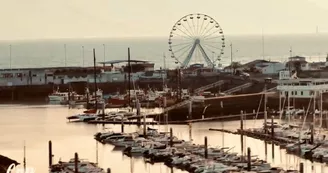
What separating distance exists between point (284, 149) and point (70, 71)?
38.8 metres

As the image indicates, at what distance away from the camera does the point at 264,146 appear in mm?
37750

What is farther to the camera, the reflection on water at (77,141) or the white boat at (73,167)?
the reflection on water at (77,141)

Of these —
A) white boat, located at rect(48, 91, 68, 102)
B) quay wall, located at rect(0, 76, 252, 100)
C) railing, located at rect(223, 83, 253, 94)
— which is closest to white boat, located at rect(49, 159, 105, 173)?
white boat, located at rect(48, 91, 68, 102)

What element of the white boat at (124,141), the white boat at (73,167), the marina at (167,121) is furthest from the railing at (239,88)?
the white boat at (73,167)

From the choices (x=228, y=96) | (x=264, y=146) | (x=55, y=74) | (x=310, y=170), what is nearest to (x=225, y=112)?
(x=228, y=96)

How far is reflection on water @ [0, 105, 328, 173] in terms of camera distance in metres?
34.8

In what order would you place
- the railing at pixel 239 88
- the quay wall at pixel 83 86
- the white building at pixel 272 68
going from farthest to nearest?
the white building at pixel 272 68 → the quay wall at pixel 83 86 → the railing at pixel 239 88

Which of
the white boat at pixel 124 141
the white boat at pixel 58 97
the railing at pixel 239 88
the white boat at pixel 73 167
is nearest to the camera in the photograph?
the white boat at pixel 73 167

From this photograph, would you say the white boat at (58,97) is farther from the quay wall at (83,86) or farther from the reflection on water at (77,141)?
the reflection on water at (77,141)

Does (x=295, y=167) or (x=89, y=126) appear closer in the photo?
(x=295, y=167)

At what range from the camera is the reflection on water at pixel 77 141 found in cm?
3483

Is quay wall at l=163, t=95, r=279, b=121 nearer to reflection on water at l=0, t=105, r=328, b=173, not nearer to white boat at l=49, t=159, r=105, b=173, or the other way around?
reflection on water at l=0, t=105, r=328, b=173

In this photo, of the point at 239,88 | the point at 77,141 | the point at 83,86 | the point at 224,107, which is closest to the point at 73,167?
the point at 77,141

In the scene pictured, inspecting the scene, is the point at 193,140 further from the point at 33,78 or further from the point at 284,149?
the point at 33,78
